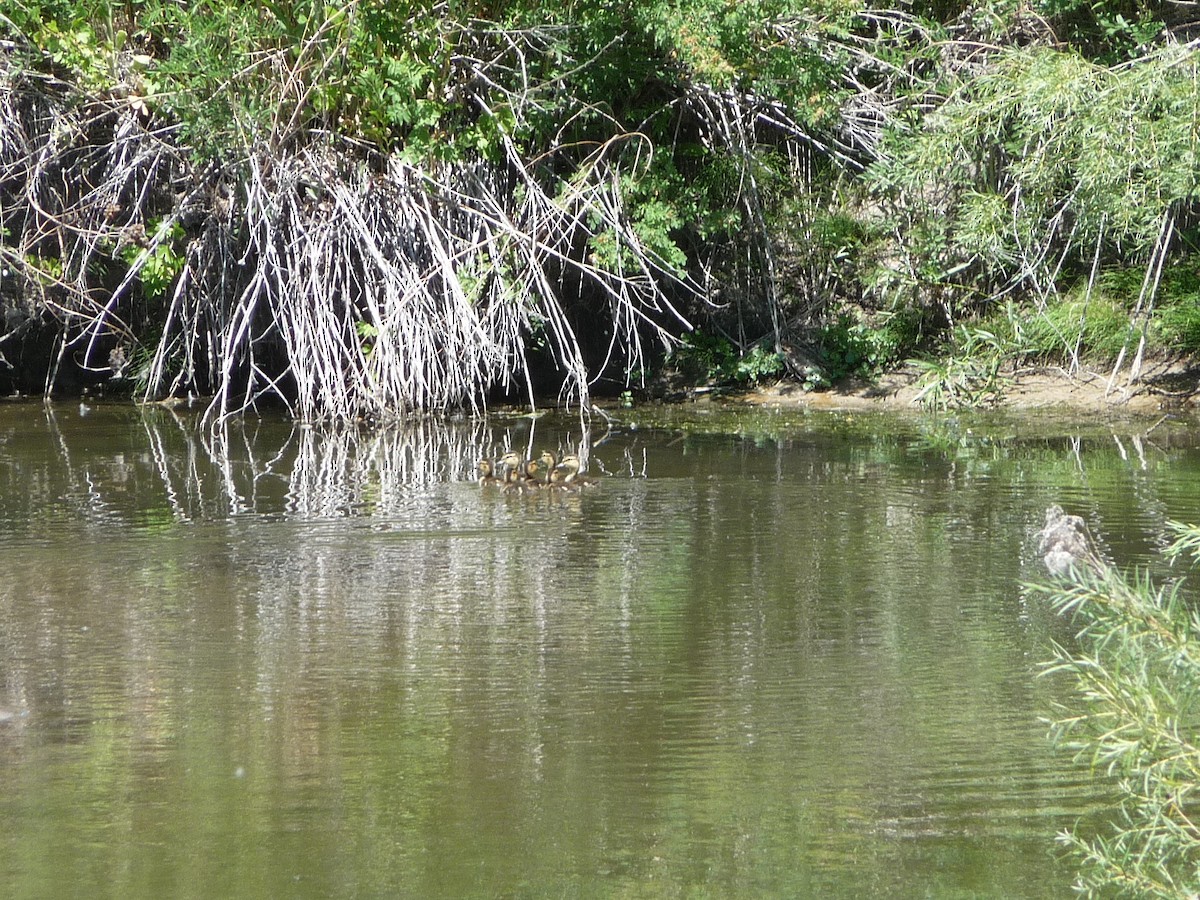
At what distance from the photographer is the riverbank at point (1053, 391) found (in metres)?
11.2

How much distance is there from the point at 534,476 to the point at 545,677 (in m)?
3.31

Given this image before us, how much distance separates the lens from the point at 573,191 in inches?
424

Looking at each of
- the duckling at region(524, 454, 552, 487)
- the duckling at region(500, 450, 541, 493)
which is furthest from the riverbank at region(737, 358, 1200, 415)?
the duckling at region(500, 450, 541, 493)

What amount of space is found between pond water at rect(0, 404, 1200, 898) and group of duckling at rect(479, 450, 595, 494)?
14 centimetres

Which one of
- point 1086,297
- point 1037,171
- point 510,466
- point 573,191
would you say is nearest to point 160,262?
point 573,191

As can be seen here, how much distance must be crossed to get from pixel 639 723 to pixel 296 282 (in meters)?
6.78

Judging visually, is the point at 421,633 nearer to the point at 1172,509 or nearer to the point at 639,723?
the point at 639,723

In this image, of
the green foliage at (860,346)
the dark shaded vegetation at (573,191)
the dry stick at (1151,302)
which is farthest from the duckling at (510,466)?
the dry stick at (1151,302)

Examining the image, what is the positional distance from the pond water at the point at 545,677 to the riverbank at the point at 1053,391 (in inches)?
80.8

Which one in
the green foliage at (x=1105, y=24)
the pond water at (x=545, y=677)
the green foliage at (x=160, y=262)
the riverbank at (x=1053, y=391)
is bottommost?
the pond water at (x=545, y=677)

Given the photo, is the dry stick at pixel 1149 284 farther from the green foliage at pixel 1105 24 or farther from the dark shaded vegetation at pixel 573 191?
the green foliage at pixel 1105 24

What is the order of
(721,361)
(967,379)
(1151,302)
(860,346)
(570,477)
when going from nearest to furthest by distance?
1. (570,477)
2. (1151,302)
3. (967,379)
4. (860,346)
5. (721,361)

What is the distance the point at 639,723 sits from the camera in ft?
15.3

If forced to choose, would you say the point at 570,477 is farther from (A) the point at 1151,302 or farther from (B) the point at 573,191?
(A) the point at 1151,302
